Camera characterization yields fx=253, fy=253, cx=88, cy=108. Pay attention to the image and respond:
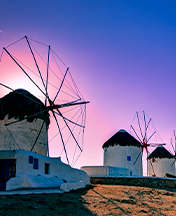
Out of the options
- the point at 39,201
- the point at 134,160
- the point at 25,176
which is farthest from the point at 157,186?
the point at 39,201

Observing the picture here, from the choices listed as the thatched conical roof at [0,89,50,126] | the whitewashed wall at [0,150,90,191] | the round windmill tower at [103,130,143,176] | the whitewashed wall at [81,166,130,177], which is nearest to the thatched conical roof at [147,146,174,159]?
the round windmill tower at [103,130,143,176]

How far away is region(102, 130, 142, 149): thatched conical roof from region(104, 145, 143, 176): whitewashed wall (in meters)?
0.48

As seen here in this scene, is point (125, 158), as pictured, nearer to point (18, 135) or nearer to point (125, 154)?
point (125, 154)

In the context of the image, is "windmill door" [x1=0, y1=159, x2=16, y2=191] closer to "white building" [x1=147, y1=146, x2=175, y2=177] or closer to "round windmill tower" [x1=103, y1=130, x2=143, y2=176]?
"round windmill tower" [x1=103, y1=130, x2=143, y2=176]

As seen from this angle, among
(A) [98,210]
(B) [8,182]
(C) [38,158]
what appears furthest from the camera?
(C) [38,158]

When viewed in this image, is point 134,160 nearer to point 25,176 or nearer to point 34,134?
point 34,134

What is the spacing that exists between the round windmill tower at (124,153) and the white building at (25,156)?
36.1ft

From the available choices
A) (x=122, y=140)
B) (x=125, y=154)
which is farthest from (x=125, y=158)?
(x=122, y=140)

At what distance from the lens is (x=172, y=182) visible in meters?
27.1

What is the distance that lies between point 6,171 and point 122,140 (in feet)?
73.8

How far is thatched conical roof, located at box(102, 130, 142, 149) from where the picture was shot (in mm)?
36500

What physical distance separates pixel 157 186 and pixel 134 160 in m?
10.6

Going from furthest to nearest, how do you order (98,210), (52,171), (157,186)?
(157,186)
(52,171)
(98,210)

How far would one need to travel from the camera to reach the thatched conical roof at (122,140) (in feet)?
120
